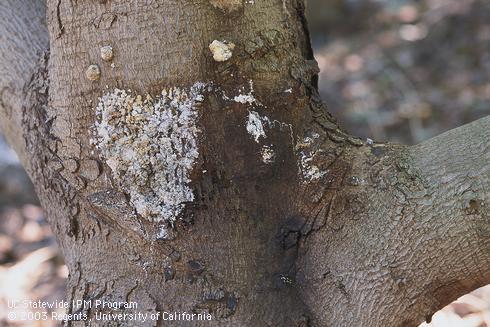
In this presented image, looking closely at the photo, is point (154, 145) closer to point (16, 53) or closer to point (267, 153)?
point (267, 153)

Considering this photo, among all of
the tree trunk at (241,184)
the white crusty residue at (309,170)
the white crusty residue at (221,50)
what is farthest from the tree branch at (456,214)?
the white crusty residue at (221,50)

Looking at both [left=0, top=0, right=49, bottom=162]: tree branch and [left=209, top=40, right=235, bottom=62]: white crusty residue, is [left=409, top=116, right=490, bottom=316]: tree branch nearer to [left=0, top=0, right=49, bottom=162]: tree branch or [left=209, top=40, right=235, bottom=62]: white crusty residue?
[left=209, top=40, right=235, bottom=62]: white crusty residue

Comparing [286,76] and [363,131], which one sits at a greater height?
[363,131]

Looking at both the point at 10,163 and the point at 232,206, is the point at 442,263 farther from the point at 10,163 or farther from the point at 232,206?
the point at 10,163

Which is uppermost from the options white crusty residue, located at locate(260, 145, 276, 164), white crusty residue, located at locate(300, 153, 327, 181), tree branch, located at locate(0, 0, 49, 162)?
tree branch, located at locate(0, 0, 49, 162)

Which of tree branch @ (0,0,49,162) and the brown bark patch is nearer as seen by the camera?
the brown bark patch

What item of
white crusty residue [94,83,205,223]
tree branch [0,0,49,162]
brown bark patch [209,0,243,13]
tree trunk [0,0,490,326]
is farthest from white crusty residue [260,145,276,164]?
tree branch [0,0,49,162]

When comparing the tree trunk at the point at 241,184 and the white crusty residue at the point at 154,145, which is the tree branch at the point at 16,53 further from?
the white crusty residue at the point at 154,145

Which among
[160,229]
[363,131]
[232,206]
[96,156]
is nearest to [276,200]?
[232,206]
